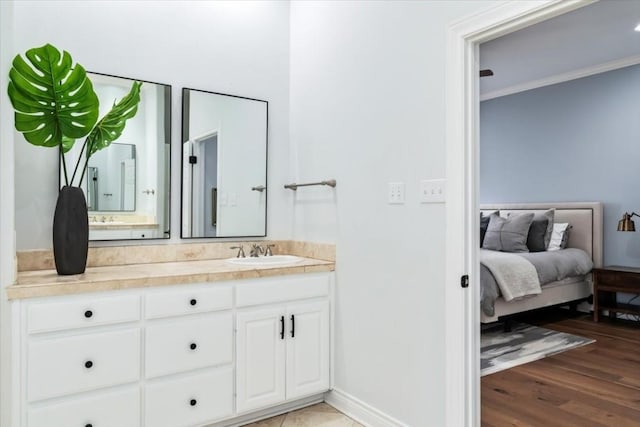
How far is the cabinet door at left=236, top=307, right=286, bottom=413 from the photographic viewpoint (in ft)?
7.55

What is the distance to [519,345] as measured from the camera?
379 centimetres

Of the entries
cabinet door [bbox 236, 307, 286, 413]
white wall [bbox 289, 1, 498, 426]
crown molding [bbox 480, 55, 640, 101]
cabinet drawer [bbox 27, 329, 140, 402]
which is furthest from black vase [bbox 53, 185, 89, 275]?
crown molding [bbox 480, 55, 640, 101]

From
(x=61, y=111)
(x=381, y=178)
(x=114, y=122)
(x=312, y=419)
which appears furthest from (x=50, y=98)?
(x=312, y=419)

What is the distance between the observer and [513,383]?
297 cm

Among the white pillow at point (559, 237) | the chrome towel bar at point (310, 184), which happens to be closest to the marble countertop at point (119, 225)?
the chrome towel bar at point (310, 184)

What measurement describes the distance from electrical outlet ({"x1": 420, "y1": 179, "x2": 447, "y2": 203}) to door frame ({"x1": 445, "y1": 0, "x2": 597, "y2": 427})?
4cm

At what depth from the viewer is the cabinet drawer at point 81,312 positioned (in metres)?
1.79

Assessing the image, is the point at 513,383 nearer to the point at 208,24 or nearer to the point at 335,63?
the point at 335,63

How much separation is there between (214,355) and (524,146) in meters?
4.81

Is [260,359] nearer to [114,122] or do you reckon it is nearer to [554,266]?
[114,122]

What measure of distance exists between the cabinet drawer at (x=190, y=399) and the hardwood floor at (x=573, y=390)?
1387 millimetres

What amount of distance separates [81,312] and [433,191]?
1597 millimetres

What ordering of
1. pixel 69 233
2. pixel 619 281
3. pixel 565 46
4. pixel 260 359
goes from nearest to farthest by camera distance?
1. pixel 69 233
2. pixel 260 359
3. pixel 565 46
4. pixel 619 281

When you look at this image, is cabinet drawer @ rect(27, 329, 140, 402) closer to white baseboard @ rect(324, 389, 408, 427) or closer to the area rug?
white baseboard @ rect(324, 389, 408, 427)
